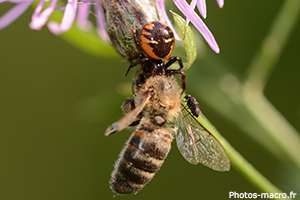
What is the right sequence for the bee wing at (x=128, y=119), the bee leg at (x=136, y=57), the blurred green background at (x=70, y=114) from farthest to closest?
the blurred green background at (x=70, y=114), the bee leg at (x=136, y=57), the bee wing at (x=128, y=119)

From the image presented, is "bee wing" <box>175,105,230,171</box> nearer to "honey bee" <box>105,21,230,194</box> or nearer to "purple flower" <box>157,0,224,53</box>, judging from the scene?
"honey bee" <box>105,21,230,194</box>

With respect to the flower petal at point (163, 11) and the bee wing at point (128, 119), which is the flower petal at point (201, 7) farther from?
the bee wing at point (128, 119)

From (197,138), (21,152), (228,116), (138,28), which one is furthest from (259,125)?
(21,152)

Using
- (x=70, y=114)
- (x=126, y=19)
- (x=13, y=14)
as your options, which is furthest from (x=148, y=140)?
(x=70, y=114)

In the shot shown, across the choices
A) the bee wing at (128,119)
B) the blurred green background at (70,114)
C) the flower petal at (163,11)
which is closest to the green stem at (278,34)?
the flower petal at (163,11)

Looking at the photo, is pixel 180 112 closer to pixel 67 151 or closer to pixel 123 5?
pixel 123 5

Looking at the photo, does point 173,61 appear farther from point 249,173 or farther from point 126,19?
point 249,173
